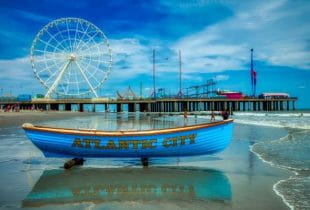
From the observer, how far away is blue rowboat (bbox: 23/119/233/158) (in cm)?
947

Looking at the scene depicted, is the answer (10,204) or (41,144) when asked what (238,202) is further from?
(41,144)

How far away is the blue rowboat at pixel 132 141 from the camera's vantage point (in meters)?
9.47

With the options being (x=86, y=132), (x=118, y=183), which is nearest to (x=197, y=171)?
(x=118, y=183)

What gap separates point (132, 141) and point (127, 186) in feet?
6.45

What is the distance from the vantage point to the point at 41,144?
9.88m

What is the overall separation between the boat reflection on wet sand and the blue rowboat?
521 millimetres

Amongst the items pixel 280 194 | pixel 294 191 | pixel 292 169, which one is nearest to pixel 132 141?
pixel 280 194

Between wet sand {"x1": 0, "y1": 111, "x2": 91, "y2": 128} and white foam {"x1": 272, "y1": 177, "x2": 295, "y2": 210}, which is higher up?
wet sand {"x1": 0, "y1": 111, "x2": 91, "y2": 128}

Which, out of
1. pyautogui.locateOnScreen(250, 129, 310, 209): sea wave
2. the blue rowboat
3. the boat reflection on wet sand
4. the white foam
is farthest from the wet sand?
the white foam

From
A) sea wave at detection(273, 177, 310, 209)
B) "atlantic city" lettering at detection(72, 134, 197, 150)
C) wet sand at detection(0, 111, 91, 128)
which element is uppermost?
"atlantic city" lettering at detection(72, 134, 197, 150)

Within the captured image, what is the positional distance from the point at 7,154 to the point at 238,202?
8.90 metres

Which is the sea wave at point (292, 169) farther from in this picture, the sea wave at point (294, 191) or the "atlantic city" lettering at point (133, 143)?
the "atlantic city" lettering at point (133, 143)

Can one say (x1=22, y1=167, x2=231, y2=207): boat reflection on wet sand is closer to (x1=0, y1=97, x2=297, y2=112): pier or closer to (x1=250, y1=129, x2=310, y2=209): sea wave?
(x1=250, y1=129, x2=310, y2=209): sea wave

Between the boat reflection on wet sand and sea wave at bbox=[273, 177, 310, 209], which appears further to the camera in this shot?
the boat reflection on wet sand
